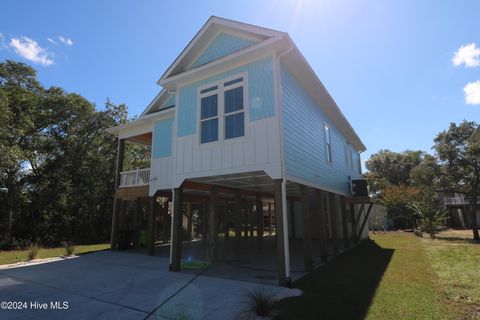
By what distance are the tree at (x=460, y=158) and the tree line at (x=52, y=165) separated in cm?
2369

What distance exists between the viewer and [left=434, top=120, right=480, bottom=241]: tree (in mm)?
17250

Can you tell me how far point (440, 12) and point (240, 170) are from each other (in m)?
8.10

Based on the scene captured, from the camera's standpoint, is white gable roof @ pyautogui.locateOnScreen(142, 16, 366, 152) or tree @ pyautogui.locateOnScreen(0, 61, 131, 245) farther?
tree @ pyautogui.locateOnScreen(0, 61, 131, 245)

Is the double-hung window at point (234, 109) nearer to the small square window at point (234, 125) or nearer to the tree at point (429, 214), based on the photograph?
the small square window at point (234, 125)

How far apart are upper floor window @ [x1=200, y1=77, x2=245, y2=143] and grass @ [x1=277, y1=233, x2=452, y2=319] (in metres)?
4.44

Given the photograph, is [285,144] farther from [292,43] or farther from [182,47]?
[182,47]

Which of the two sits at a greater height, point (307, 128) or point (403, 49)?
point (403, 49)

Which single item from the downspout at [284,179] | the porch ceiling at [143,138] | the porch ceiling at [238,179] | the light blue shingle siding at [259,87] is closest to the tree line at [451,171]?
the porch ceiling at [238,179]

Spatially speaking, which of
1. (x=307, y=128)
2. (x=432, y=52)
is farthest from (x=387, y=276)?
(x=432, y=52)

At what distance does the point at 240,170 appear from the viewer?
25.4ft

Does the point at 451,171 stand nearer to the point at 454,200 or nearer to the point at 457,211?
the point at 454,200

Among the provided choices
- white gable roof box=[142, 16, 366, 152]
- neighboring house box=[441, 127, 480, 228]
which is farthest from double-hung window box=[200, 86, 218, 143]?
neighboring house box=[441, 127, 480, 228]

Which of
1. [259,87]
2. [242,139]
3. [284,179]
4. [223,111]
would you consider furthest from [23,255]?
[259,87]

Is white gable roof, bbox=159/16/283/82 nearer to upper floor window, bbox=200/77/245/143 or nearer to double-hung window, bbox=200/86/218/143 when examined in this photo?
upper floor window, bbox=200/77/245/143
